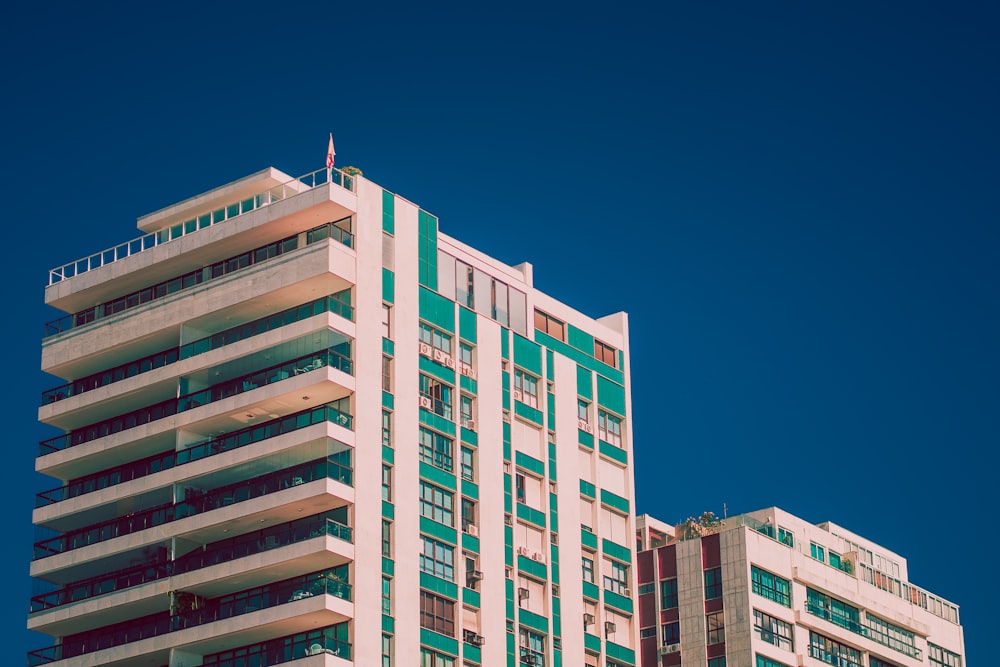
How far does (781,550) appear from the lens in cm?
13675

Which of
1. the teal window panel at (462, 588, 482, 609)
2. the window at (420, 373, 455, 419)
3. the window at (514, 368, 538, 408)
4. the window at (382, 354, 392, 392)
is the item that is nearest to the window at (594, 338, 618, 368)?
the window at (514, 368, 538, 408)

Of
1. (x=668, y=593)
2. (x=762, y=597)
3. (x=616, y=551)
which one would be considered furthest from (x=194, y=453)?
(x=762, y=597)

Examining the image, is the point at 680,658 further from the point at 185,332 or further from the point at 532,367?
the point at 185,332

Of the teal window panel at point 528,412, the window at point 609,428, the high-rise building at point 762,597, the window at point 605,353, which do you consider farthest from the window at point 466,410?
the high-rise building at point 762,597

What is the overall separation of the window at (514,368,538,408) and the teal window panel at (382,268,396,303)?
10579mm

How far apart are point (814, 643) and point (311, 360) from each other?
4189 cm

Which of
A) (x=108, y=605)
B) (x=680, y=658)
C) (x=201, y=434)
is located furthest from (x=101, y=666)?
(x=680, y=658)

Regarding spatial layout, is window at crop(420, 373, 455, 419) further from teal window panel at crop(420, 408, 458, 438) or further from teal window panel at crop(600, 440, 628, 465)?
teal window panel at crop(600, 440, 628, 465)

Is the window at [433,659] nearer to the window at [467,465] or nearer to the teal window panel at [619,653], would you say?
the window at [467,465]

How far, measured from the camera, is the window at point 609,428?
13038 centimetres

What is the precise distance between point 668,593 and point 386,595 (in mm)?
30431

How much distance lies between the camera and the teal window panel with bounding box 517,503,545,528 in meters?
122

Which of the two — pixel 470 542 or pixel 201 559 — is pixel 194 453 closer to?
pixel 201 559

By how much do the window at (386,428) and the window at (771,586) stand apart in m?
29.9
